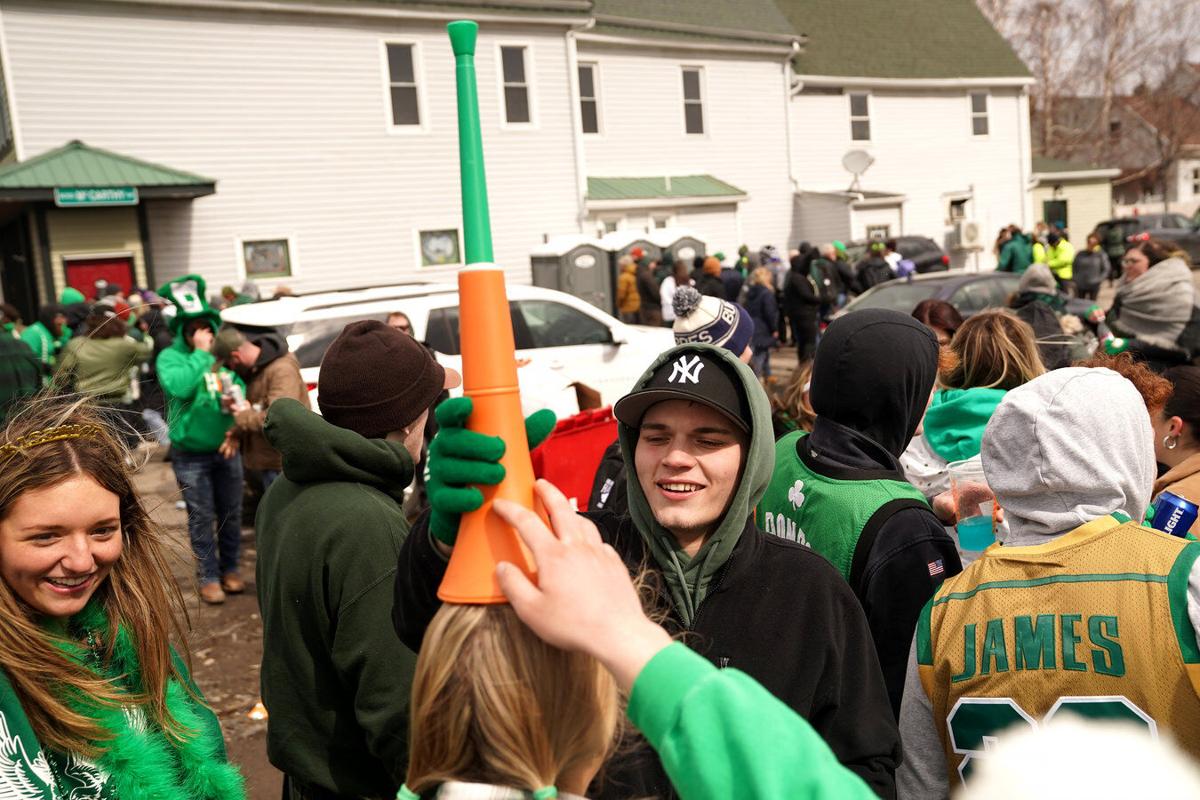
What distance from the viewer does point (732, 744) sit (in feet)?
3.48

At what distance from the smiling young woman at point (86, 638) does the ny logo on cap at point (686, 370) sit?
124 cm

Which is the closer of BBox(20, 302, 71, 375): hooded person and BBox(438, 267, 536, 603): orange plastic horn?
BBox(438, 267, 536, 603): orange plastic horn

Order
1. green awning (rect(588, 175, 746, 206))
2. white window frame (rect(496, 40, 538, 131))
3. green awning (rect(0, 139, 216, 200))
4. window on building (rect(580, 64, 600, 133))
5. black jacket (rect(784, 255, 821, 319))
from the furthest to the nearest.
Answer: window on building (rect(580, 64, 600, 133))
green awning (rect(588, 175, 746, 206))
white window frame (rect(496, 40, 538, 131))
black jacket (rect(784, 255, 821, 319))
green awning (rect(0, 139, 216, 200))

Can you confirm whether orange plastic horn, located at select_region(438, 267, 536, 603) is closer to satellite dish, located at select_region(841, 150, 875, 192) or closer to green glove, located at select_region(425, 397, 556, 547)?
green glove, located at select_region(425, 397, 556, 547)

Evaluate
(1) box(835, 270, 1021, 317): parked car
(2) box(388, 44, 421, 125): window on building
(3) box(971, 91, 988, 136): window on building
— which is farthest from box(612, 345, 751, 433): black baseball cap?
(3) box(971, 91, 988, 136): window on building

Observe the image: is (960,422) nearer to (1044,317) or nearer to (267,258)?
(1044,317)

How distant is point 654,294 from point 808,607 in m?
16.5

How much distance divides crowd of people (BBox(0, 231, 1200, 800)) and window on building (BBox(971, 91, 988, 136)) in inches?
1203

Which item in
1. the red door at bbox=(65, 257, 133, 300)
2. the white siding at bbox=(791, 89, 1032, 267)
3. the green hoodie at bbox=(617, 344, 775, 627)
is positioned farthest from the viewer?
the white siding at bbox=(791, 89, 1032, 267)

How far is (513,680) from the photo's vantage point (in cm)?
135

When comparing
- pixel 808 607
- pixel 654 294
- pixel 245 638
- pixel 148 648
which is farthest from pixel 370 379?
pixel 654 294

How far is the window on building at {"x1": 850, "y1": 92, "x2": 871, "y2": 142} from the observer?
28938 mm

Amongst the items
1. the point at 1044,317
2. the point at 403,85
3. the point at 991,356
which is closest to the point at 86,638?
the point at 991,356

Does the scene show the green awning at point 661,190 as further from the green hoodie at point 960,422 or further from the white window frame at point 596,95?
the green hoodie at point 960,422
